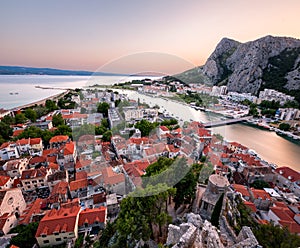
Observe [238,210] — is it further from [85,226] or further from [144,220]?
[85,226]

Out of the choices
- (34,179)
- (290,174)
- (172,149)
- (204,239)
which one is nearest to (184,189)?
(172,149)

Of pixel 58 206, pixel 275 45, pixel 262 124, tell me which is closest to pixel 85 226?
pixel 58 206

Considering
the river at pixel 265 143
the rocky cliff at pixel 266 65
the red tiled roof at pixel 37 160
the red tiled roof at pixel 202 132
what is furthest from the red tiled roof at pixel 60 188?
the rocky cliff at pixel 266 65

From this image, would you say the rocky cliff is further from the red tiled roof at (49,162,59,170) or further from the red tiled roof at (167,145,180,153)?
the red tiled roof at (49,162,59,170)

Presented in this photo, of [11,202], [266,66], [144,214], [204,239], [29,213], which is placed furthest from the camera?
[266,66]

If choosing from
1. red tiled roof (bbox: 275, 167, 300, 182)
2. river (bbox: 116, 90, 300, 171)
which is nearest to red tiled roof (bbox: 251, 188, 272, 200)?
red tiled roof (bbox: 275, 167, 300, 182)

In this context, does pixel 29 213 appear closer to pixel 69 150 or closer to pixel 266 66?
pixel 69 150

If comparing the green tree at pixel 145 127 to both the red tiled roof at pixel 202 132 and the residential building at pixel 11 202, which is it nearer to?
the red tiled roof at pixel 202 132
